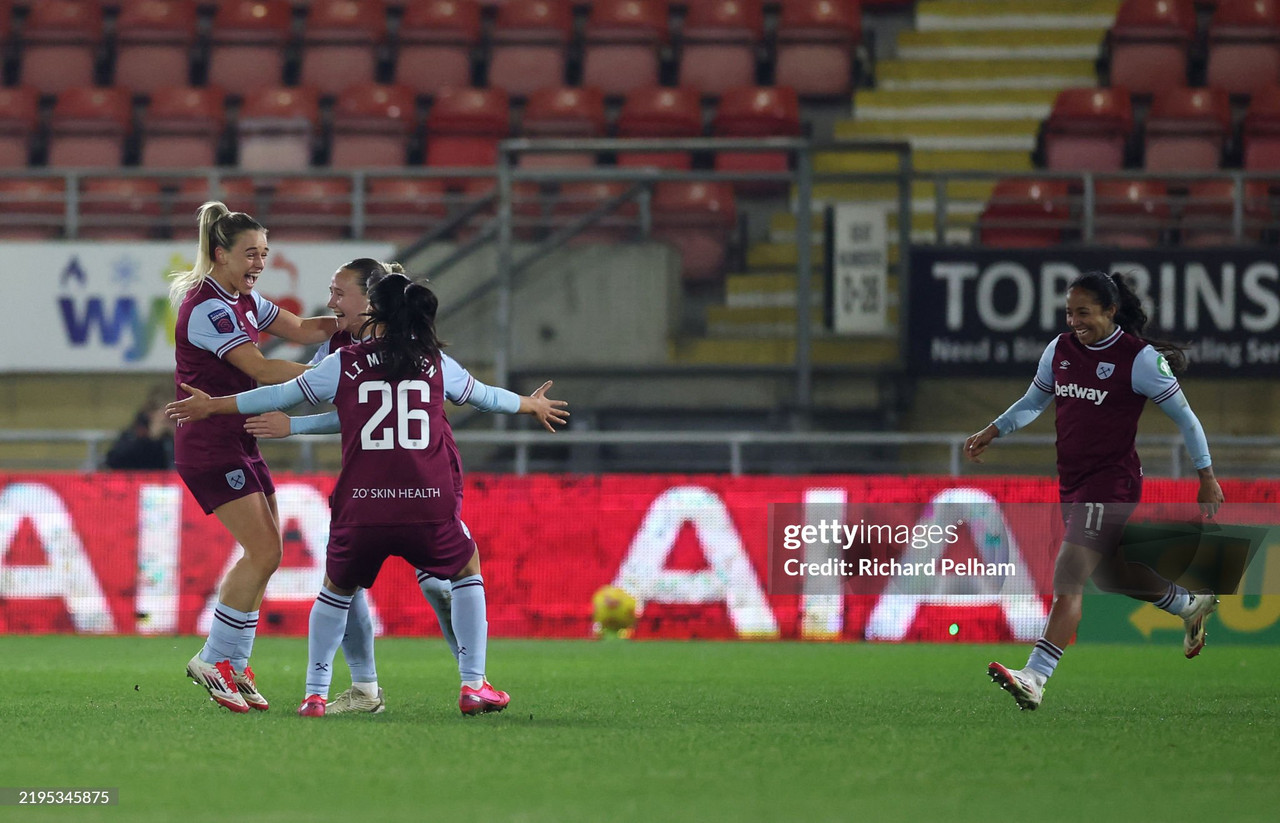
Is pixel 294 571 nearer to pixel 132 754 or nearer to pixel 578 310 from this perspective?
pixel 578 310

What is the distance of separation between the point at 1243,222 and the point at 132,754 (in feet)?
36.2

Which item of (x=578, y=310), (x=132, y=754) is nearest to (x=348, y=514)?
(x=132, y=754)

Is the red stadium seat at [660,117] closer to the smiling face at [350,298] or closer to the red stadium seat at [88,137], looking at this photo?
the red stadium seat at [88,137]

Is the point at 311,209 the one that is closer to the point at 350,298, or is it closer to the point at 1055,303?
the point at 1055,303

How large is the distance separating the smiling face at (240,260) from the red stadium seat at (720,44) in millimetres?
11036

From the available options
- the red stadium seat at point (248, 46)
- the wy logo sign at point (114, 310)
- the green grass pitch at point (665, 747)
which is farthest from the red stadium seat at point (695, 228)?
the red stadium seat at point (248, 46)

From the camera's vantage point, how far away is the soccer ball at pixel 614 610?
1207cm

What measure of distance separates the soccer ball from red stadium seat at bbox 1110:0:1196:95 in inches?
337

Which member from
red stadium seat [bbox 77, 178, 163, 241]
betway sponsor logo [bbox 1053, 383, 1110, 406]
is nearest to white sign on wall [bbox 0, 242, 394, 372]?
red stadium seat [bbox 77, 178, 163, 241]

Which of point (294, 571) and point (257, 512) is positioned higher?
point (257, 512)

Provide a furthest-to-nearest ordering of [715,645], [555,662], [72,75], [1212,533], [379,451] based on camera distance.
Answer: [72,75] → [715,645] → [555,662] → [1212,533] → [379,451]

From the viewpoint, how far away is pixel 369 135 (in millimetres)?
17094

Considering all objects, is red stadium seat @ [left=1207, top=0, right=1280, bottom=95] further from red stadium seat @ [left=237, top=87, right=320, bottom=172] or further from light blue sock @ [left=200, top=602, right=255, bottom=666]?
light blue sock @ [left=200, top=602, right=255, bottom=666]

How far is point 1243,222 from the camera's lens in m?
14.2
